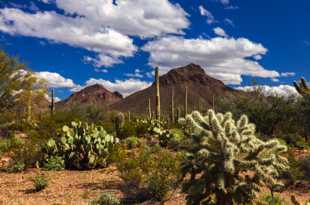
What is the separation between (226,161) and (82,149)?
824 centimetres

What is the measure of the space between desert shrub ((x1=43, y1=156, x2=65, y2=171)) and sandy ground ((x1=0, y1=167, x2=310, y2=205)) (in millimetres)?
338

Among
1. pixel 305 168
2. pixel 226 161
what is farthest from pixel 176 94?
pixel 226 161

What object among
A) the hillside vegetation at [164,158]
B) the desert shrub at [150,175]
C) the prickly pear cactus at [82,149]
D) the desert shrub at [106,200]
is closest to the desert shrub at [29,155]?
the hillside vegetation at [164,158]

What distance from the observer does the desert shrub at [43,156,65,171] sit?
1290cm

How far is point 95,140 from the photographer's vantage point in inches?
526

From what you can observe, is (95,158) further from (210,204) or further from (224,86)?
(224,86)

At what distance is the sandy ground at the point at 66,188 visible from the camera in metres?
9.16

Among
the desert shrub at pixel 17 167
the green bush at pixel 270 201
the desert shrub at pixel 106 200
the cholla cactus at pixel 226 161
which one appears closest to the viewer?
the cholla cactus at pixel 226 161

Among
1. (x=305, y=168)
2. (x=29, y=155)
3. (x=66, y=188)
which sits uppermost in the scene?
(x=29, y=155)

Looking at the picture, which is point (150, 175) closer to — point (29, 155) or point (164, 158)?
point (164, 158)

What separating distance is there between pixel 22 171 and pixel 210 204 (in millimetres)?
8335

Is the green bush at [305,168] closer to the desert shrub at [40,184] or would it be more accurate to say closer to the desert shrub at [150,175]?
the desert shrub at [150,175]

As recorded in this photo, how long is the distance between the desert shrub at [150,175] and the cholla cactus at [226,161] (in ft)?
8.93

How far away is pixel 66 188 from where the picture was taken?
34.0ft
